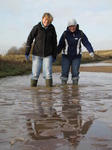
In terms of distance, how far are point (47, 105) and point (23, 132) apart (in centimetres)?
158

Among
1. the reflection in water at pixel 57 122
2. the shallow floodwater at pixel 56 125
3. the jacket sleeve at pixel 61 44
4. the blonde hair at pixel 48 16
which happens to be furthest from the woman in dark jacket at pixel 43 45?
the reflection in water at pixel 57 122

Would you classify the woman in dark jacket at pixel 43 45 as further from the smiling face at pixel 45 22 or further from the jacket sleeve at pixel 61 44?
the jacket sleeve at pixel 61 44

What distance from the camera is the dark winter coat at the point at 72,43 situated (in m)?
7.85

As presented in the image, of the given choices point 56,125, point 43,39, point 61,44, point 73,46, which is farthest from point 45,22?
point 56,125

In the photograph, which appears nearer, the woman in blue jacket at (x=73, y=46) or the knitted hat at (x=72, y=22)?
the knitted hat at (x=72, y=22)

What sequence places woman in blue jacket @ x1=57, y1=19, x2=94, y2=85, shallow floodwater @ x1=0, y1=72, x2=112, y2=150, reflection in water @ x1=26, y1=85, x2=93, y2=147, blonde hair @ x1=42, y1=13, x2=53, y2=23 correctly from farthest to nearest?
woman in blue jacket @ x1=57, y1=19, x2=94, y2=85 → blonde hair @ x1=42, y1=13, x2=53, y2=23 → reflection in water @ x1=26, y1=85, x2=93, y2=147 → shallow floodwater @ x1=0, y1=72, x2=112, y2=150

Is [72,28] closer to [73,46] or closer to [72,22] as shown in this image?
[72,22]

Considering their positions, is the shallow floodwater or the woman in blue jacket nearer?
the shallow floodwater

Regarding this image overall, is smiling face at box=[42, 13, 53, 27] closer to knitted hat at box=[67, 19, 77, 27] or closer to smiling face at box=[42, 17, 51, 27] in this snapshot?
smiling face at box=[42, 17, 51, 27]

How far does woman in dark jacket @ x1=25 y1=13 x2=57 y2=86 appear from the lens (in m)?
7.25

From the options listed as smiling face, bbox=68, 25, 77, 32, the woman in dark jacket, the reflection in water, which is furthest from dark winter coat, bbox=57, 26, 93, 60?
the reflection in water

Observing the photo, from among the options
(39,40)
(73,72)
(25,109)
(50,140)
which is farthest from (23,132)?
(73,72)

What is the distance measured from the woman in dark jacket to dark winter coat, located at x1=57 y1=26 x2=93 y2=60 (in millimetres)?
514

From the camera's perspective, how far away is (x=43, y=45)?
7.34 metres
